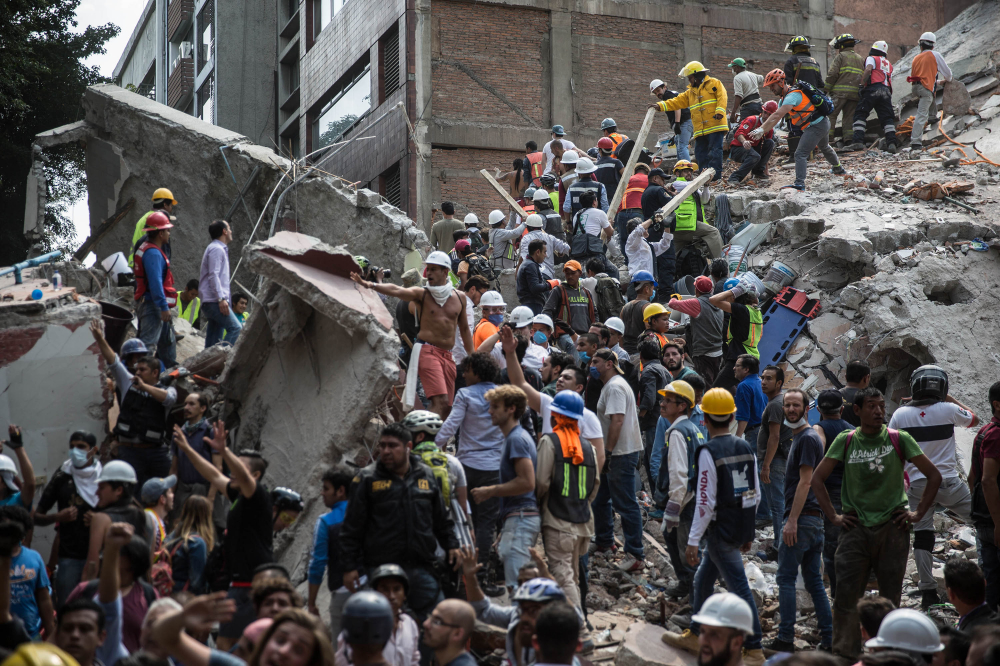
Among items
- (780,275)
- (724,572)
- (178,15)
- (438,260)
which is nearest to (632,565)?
(724,572)

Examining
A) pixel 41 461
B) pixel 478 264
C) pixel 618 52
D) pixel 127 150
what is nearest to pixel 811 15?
pixel 618 52

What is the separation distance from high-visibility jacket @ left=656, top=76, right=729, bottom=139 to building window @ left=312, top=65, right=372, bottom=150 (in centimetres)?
1097

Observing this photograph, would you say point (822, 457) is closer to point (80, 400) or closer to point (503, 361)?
point (503, 361)

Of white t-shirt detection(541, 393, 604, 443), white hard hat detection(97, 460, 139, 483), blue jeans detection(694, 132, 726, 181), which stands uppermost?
blue jeans detection(694, 132, 726, 181)

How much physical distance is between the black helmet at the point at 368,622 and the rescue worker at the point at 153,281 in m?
6.21

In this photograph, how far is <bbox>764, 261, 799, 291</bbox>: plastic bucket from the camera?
42.3ft

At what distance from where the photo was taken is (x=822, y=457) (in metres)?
7.04

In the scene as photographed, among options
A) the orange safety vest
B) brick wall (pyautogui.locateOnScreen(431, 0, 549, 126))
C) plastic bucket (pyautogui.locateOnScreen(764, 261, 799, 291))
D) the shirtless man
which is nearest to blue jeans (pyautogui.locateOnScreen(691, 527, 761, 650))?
the shirtless man

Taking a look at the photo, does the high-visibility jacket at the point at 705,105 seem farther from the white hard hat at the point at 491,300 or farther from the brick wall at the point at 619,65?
the brick wall at the point at 619,65

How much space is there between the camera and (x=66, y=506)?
22.1 feet

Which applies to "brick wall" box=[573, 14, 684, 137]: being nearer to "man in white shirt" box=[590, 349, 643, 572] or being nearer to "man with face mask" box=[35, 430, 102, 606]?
"man in white shirt" box=[590, 349, 643, 572]

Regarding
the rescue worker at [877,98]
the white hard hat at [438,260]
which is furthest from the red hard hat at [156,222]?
the rescue worker at [877,98]

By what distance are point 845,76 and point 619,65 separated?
860 cm

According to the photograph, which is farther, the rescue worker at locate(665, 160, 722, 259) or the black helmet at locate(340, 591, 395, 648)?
the rescue worker at locate(665, 160, 722, 259)
